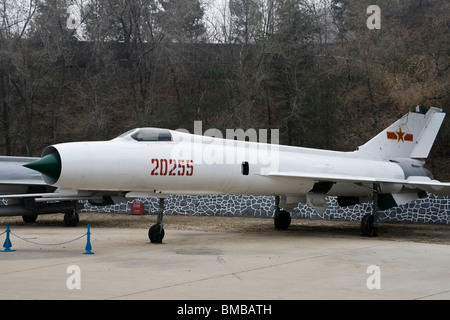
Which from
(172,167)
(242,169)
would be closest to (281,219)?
(242,169)

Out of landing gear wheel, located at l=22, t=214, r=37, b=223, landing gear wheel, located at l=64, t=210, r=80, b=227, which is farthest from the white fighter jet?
landing gear wheel, located at l=22, t=214, r=37, b=223

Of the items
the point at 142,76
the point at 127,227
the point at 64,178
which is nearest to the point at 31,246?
the point at 64,178

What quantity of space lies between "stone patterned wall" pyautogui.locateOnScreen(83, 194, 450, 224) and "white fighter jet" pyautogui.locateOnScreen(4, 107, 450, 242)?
2484 mm

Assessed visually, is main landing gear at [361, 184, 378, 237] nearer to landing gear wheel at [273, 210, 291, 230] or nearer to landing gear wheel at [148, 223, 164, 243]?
landing gear wheel at [273, 210, 291, 230]

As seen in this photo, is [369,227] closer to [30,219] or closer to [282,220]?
[282,220]

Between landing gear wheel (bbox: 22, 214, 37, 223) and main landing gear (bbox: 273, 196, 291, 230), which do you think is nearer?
main landing gear (bbox: 273, 196, 291, 230)

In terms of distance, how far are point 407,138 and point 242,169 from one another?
6.56 meters

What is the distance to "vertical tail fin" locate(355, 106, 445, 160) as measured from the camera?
686 inches

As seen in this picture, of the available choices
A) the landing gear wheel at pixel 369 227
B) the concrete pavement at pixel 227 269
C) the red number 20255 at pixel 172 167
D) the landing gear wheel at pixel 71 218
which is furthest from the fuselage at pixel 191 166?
the landing gear wheel at pixel 71 218

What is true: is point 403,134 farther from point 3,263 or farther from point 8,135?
point 8,135

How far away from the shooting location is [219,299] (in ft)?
22.4

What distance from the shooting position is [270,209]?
71.2 ft

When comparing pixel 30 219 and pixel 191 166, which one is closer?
pixel 191 166

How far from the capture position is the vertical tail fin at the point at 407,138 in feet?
57.2
